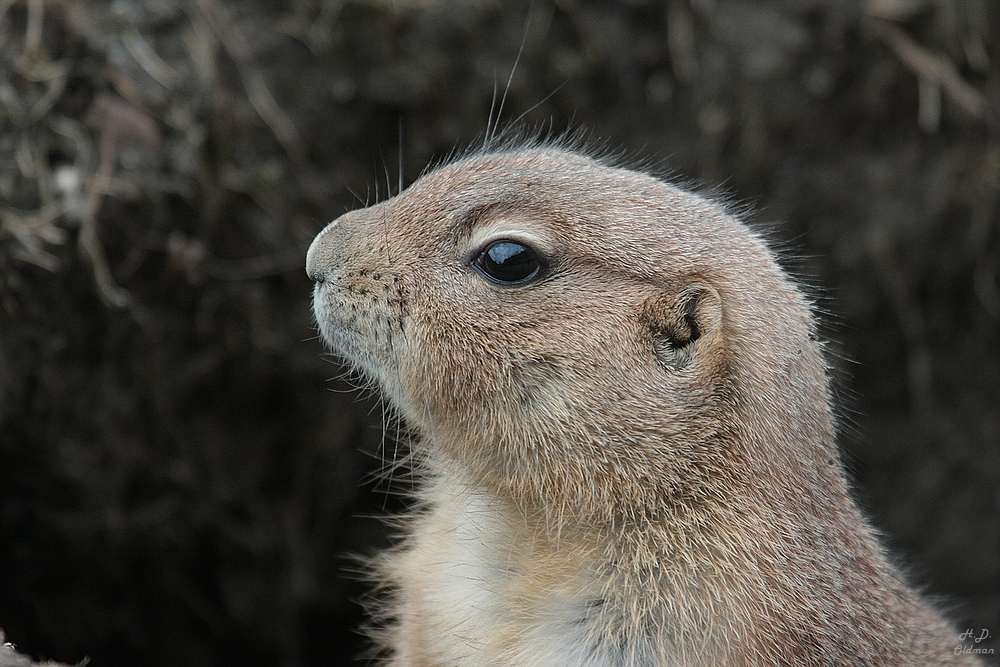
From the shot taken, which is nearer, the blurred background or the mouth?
the mouth

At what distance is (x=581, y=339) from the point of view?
2678mm

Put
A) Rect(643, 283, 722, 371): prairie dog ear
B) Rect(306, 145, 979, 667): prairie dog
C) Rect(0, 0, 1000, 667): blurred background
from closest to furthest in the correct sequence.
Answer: Rect(306, 145, 979, 667): prairie dog
Rect(643, 283, 722, 371): prairie dog ear
Rect(0, 0, 1000, 667): blurred background

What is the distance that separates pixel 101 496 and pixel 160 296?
104 cm

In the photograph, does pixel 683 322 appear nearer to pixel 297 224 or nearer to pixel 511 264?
pixel 511 264

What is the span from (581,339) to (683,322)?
0.98 ft

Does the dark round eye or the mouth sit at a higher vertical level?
the dark round eye

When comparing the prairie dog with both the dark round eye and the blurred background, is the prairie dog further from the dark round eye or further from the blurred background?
the blurred background

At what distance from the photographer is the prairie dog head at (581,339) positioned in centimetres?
263

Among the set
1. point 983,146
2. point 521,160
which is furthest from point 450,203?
point 983,146

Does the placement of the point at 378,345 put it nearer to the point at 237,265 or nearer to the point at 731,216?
the point at 731,216

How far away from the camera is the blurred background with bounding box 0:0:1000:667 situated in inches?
165

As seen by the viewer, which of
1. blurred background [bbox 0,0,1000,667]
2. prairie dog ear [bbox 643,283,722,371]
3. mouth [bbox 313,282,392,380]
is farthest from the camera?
blurred background [bbox 0,0,1000,667]

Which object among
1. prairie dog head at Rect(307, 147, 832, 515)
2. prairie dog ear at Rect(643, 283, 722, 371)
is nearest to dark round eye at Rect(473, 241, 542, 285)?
prairie dog head at Rect(307, 147, 832, 515)

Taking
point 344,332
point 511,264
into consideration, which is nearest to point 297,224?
point 344,332
